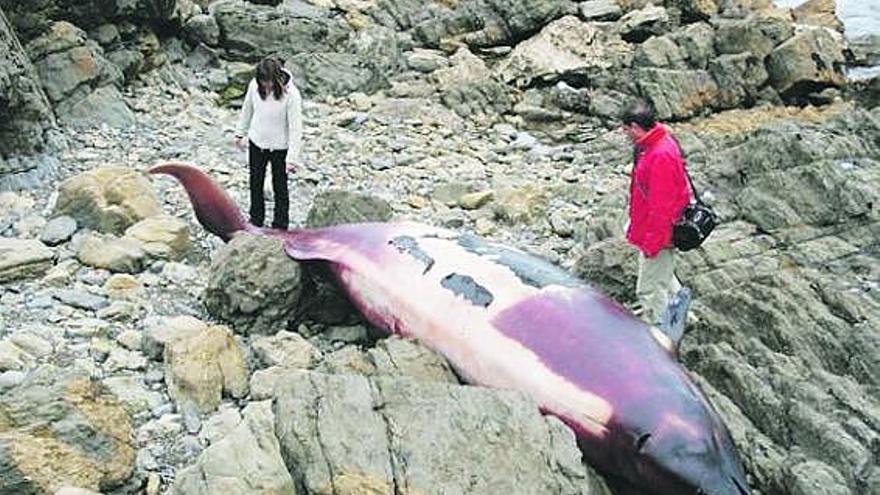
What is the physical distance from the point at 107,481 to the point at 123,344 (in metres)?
1.91

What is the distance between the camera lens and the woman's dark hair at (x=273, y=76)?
9203mm

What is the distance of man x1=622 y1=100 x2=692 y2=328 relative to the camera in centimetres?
747

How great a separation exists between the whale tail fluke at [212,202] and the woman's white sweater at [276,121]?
1.98ft

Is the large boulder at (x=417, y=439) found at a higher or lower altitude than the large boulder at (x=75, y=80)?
higher

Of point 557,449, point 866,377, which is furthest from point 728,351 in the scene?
point 557,449

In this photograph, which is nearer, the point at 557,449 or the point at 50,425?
the point at 557,449

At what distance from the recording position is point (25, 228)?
382 inches

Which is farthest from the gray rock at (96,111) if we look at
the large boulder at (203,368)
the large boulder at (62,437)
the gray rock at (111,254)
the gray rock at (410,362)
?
the gray rock at (410,362)

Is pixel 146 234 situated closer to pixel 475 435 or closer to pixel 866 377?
pixel 475 435

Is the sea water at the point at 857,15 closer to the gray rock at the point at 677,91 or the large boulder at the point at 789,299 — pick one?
the gray rock at the point at 677,91

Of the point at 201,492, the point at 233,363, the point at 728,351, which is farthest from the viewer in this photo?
the point at 728,351

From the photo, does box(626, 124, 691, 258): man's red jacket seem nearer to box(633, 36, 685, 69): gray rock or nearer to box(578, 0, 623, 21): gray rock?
box(633, 36, 685, 69): gray rock

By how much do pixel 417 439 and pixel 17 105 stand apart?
7799 millimetres

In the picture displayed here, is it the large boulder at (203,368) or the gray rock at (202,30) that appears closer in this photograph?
the large boulder at (203,368)
